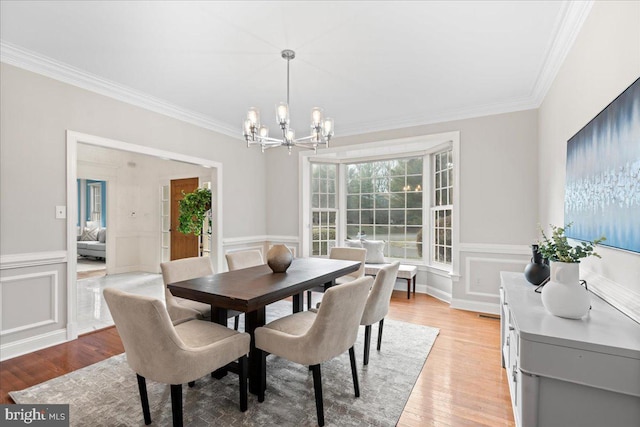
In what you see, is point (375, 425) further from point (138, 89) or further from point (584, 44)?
point (138, 89)

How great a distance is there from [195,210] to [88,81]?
272 centimetres

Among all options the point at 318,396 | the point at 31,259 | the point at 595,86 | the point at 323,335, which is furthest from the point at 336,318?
the point at 31,259

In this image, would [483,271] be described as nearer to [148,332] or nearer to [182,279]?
[182,279]

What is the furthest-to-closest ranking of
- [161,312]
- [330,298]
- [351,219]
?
[351,219] → [330,298] → [161,312]

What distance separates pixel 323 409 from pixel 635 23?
2.58 metres

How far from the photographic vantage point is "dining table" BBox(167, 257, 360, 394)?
76.0 inches

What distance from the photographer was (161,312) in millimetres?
1525

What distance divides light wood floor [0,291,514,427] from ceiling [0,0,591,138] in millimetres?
2580

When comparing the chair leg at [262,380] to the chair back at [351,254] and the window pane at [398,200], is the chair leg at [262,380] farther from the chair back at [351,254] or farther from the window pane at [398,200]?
the window pane at [398,200]

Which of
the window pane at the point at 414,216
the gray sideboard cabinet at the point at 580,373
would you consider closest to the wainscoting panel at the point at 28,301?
the gray sideboard cabinet at the point at 580,373

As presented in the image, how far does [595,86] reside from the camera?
1.89m

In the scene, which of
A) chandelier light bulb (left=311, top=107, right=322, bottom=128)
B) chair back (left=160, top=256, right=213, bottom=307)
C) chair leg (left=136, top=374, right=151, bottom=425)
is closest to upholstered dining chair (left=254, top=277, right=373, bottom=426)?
chair leg (left=136, top=374, right=151, bottom=425)

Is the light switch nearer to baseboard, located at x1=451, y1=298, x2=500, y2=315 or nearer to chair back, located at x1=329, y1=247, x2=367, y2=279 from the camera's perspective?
chair back, located at x1=329, y1=247, x2=367, y2=279

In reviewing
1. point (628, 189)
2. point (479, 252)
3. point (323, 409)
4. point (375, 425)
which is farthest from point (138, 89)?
point (479, 252)
